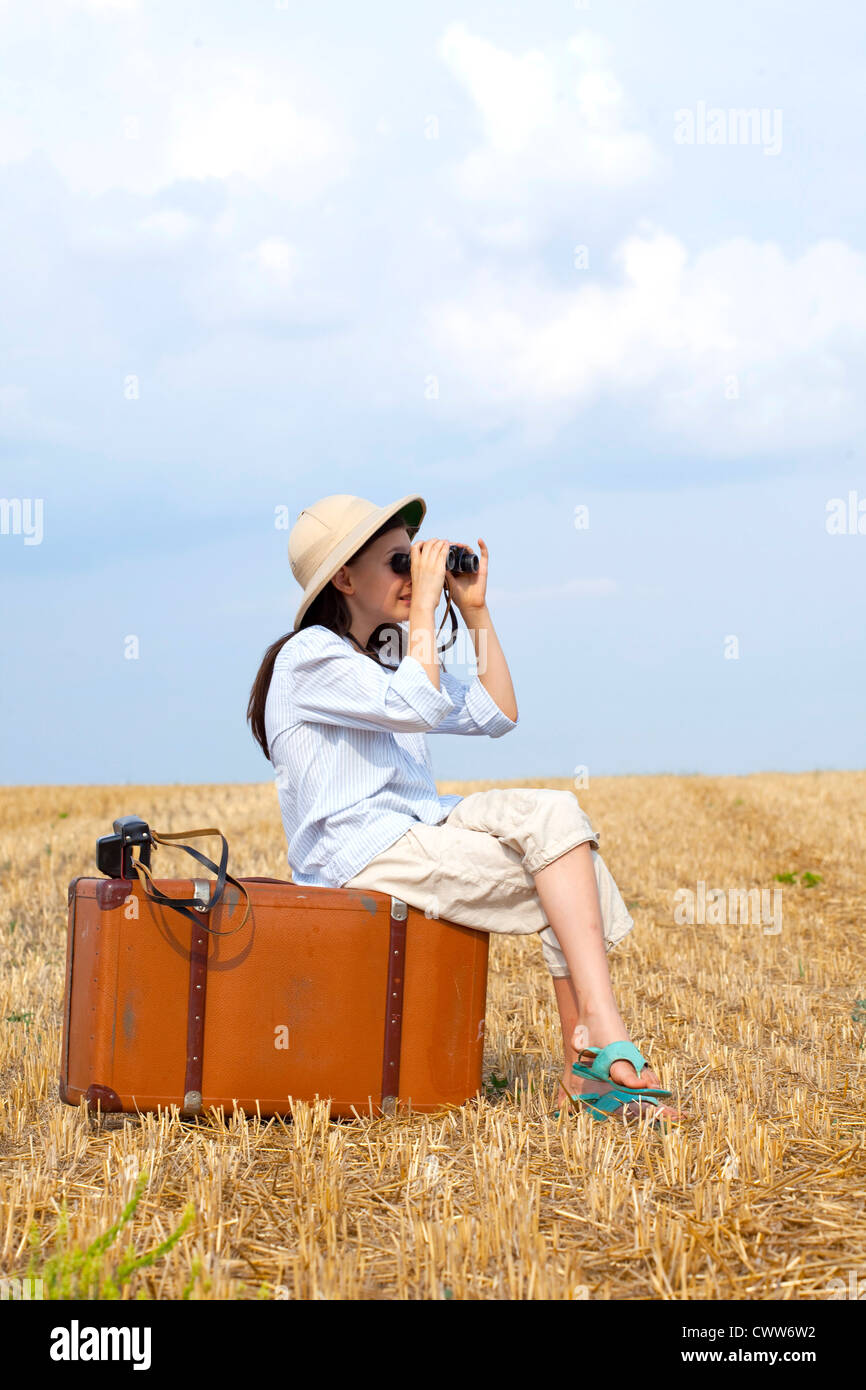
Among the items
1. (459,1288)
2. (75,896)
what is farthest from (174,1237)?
(75,896)

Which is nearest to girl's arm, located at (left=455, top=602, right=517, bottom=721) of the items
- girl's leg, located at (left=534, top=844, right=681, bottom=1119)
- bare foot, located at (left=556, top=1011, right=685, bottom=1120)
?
girl's leg, located at (left=534, top=844, right=681, bottom=1119)

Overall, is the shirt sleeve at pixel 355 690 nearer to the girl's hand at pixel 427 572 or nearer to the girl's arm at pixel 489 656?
the girl's hand at pixel 427 572

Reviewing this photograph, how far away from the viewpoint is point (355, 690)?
12.4 feet

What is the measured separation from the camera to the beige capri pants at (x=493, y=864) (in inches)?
149

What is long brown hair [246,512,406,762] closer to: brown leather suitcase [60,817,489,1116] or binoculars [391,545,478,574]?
binoculars [391,545,478,574]

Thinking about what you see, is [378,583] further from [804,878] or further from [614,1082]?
[804,878]

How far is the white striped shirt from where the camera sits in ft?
12.3

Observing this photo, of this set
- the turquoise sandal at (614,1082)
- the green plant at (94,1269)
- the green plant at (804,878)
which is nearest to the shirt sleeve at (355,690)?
the turquoise sandal at (614,1082)

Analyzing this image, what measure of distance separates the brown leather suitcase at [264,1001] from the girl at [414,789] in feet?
0.63

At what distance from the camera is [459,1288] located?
8.12 ft

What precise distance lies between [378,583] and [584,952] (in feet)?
Result: 4.70

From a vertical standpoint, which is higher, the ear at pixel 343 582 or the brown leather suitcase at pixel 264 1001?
the ear at pixel 343 582
